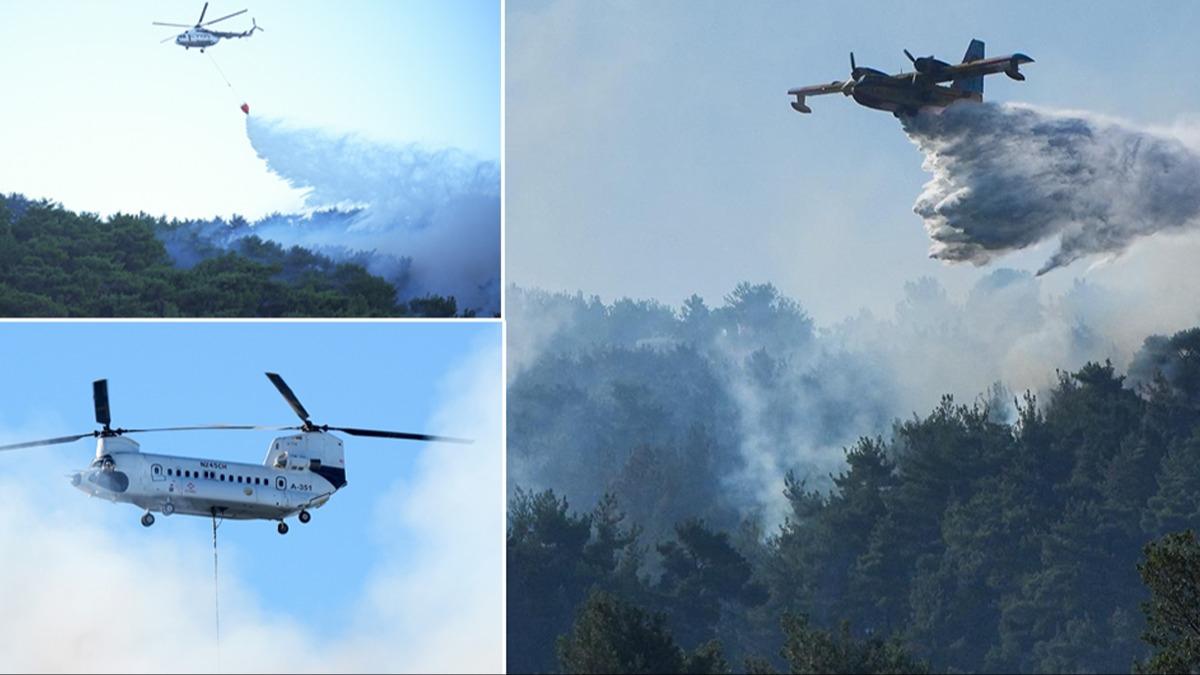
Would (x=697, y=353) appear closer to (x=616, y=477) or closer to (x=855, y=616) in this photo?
(x=616, y=477)

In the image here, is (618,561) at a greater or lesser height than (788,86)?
lesser

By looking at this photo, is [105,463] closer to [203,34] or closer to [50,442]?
[50,442]

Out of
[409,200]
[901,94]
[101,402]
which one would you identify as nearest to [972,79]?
[901,94]

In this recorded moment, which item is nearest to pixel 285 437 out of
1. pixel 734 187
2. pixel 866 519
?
pixel 734 187

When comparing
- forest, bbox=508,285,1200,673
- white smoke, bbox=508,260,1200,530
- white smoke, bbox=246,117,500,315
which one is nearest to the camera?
white smoke, bbox=246,117,500,315

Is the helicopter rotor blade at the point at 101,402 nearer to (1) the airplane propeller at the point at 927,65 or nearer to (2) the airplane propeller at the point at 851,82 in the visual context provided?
(2) the airplane propeller at the point at 851,82

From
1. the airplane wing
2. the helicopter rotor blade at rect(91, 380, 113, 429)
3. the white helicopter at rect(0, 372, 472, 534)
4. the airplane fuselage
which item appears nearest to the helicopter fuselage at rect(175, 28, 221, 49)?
the white helicopter at rect(0, 372, 472, 534)

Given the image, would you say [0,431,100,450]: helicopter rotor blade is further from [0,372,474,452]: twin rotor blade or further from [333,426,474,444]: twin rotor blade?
[333,426,474,444]: twin rotor blade
